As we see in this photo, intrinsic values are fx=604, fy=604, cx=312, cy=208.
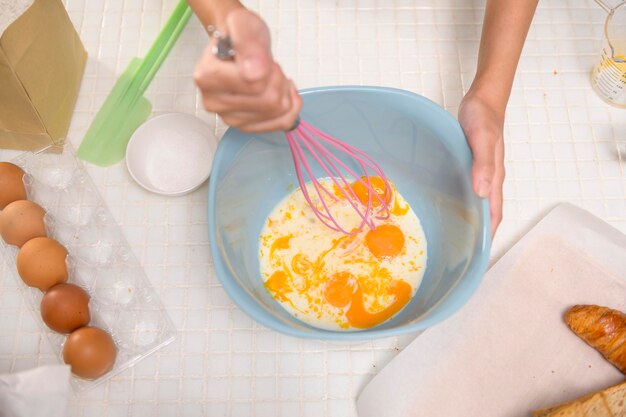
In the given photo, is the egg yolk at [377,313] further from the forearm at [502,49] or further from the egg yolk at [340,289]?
the forearm at [502,49]

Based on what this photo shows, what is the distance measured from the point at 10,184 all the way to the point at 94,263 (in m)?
0.20

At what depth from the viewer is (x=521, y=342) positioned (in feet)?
3.34

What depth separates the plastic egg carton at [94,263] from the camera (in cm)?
103

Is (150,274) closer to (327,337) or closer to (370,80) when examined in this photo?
(327,337)

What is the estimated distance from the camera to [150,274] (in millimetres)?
1080

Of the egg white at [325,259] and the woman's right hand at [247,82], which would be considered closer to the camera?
the woman's right hand at [247,82]

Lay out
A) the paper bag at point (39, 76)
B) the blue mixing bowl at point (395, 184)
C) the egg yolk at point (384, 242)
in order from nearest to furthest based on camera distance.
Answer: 1. the blue mixing bowl at point (395, 184)
2. the paper bag at point (39, 76)
3. the egg yolk at point (384, 242)

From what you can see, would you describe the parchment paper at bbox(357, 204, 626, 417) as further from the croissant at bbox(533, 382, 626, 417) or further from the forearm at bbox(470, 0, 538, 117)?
the forearm at bbox(470, 0, 538, 117)

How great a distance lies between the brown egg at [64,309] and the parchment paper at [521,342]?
48 centimetres

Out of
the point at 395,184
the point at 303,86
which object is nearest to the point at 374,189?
the point at 395,184

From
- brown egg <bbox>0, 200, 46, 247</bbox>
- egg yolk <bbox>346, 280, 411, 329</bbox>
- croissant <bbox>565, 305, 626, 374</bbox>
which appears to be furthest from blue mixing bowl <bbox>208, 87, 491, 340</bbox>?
brown egg <bbox>0, 200, 46, 247</bbox>

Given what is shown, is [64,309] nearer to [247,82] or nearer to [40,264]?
[40,264]

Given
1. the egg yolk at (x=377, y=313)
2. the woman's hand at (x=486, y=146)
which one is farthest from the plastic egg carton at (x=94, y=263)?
the woman's hand at (x=486, y=146)

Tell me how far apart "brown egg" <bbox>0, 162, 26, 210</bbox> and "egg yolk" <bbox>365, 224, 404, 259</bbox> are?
0.63 m
